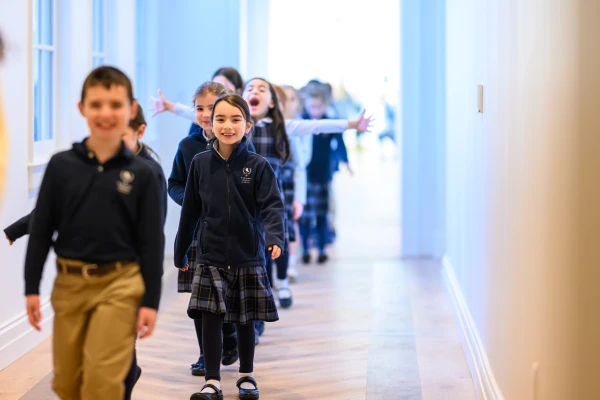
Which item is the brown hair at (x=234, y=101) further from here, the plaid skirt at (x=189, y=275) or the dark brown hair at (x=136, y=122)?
the plaid skirt at (x=189, y=275)

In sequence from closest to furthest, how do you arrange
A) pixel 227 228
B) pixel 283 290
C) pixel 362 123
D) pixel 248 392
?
A: pixel 227 228, pixel 248 392, pixel 362 123, pixel 283 290

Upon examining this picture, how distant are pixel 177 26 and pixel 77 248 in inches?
200

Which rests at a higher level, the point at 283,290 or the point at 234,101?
the point at 234,101

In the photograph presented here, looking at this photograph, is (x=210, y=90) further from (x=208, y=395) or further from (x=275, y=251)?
(x=208, y=395)

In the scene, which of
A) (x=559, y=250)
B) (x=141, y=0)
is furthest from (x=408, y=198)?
(x=559, y=250)

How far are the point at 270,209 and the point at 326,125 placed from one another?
165 cm

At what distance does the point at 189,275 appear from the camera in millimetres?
3965

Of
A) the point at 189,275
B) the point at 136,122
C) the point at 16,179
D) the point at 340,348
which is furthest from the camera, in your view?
the point at 340,348

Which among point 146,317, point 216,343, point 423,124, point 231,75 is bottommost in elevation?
point 216,343

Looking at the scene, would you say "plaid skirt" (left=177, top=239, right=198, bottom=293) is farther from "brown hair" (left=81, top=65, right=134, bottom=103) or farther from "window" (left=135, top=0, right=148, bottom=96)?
"window" (left=135, top=0, right=148, bottom=96)

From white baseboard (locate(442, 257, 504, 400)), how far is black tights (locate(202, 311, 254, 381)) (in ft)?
3.09

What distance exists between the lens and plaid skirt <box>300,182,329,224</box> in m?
7.42

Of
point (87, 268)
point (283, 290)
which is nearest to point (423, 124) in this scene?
point (283, 290)

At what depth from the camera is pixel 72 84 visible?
5.10m
